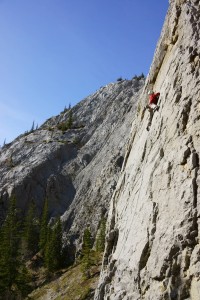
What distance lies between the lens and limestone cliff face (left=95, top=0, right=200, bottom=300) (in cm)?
1370

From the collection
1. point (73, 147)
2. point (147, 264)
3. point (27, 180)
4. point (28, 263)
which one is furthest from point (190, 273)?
point (73, 147)

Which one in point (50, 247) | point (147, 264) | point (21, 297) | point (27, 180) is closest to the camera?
point (147, 264)

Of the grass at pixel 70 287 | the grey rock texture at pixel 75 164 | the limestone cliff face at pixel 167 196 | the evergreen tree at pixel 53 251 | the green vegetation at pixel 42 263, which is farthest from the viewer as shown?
the grey rock texture at pixel 75 164

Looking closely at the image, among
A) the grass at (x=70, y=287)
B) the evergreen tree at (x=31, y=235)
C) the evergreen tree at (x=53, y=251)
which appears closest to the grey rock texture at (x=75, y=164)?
the evergreen tree at (x=53, y=251)

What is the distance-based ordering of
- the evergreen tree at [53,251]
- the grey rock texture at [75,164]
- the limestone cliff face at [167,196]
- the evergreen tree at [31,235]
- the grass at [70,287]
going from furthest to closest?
the grey rock texture at [75,164], the evergreen tree at [31,235], the evergreen tree at [53,251], the grass at [70,287], the limestone cliff face at [167,196]

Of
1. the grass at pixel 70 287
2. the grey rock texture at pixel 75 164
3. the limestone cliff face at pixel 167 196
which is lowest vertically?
the grass at pixel 70 287

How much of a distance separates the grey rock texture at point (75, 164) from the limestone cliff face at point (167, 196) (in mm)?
65784

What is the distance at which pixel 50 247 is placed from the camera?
7619 cm

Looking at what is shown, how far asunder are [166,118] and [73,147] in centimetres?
10560

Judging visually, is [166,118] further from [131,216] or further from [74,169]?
[74,169]

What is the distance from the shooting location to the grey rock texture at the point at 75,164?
95312 millimetres

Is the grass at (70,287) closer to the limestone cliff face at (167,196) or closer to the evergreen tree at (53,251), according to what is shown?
the evergreen tree at (53,251)

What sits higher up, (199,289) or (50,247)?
(50,247)

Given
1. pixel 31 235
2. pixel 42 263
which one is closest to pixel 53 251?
pixel 42 263
